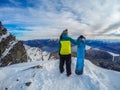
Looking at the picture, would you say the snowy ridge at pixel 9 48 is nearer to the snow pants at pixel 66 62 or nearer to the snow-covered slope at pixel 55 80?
the snow-covered slope at pixel 55 80

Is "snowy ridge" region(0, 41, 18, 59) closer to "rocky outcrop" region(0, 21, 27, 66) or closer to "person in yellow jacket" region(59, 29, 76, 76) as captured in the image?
"rocky outcrop" region(0, 21, 27, 66)

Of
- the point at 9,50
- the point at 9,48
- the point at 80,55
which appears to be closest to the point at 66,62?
the point at 80,55

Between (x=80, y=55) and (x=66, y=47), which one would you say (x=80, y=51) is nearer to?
(x=80, y=55)

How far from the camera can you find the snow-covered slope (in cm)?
1527

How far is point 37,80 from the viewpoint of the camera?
15.8 metres

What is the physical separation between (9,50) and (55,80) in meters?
27.2

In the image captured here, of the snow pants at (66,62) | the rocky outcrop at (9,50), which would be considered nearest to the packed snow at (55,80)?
the snow pants at (66,62)

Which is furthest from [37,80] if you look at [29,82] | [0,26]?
[0,26]

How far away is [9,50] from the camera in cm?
4188

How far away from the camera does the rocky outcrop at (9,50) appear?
39.4m

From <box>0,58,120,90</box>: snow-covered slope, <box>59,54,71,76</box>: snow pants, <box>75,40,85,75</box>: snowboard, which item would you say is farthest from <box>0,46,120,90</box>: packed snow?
<box>75,40,85,75</box>: snowboard

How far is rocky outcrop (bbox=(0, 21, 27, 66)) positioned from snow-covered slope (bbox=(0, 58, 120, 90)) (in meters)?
21.6

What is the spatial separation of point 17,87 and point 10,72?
3.35 m

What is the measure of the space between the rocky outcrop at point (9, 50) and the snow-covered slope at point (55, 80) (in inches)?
852
